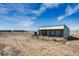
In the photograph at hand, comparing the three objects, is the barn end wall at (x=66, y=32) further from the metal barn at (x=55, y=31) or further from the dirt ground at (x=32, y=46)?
the dirt ground at (x=32, y=46)

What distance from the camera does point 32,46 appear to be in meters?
5.00

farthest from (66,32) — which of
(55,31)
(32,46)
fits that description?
(32,46)

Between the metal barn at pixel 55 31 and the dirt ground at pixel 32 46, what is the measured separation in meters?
0.14

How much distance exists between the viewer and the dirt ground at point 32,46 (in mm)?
4945

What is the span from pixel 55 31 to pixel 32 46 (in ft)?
1.74

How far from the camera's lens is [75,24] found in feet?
16.2

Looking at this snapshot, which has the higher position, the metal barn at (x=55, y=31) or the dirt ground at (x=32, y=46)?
the metal barn at (x=55, y=31)

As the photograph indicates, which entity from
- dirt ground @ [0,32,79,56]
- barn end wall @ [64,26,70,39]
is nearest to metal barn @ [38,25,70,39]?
barn end wall @ [64,26,70,39]

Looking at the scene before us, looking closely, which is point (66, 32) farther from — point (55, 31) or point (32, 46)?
point (32, 46)

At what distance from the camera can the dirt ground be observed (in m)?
4.95

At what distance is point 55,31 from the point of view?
4.98 metres

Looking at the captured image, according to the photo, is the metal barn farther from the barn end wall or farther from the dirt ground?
the dirt ground

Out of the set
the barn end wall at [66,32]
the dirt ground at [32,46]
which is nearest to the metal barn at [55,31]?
the barn end wall at [66,32]

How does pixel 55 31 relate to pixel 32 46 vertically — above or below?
above
